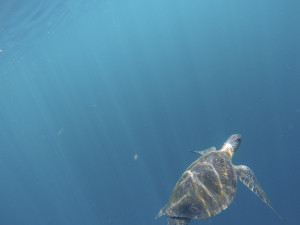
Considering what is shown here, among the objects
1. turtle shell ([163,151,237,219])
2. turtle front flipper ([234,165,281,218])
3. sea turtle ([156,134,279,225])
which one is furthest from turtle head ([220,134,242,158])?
turtle shell ([163,151,237,219])

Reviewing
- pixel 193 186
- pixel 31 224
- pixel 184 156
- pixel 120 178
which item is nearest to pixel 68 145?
pixel 31 224

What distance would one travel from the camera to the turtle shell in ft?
13.6

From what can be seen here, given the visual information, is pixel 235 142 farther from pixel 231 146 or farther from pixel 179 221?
pixel 179 221

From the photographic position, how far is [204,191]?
4.27 m

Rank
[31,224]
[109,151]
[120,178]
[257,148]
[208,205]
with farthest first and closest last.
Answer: [31,224], [109,151], [120,178], [257,148], [208,205]

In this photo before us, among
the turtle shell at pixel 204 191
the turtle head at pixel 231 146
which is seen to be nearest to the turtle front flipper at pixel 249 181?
the turtle shell at pixel 204 191

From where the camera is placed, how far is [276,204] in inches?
590

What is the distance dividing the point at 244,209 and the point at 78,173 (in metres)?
18.5

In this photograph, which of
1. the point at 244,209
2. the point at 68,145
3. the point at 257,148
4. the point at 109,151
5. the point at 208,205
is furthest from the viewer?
the point at 68,145

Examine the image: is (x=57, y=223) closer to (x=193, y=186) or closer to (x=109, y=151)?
(x=109, y=151)

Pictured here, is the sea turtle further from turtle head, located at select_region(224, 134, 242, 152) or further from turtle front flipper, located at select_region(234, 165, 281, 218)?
turtle head, located at select_region(224, 134, 242, 152)

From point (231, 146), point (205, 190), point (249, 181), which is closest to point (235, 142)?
point (231, 146)

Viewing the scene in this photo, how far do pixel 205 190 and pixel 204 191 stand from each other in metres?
0.03

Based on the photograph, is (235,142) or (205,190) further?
A: (235,142)
